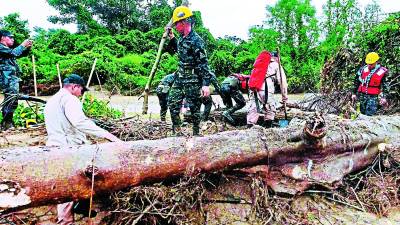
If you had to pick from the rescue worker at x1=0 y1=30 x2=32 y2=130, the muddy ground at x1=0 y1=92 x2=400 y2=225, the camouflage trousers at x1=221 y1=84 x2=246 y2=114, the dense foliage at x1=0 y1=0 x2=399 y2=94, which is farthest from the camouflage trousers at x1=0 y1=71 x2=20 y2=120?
the dense foliage at x1=0 y1=0 x2=399 y2=94

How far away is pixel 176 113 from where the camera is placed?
196 inches

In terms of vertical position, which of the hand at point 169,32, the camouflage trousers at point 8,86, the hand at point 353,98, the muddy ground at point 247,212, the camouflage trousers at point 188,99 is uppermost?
the hand at point 169,32

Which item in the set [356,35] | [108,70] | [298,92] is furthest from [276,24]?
[356,35]

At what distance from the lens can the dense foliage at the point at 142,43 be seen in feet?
54.6

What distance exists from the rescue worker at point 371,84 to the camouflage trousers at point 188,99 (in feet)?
11.3

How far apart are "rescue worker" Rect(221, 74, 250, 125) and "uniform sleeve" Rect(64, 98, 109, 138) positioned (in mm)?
3536

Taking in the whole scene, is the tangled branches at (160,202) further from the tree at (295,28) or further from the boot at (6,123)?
the tree at (295,28)

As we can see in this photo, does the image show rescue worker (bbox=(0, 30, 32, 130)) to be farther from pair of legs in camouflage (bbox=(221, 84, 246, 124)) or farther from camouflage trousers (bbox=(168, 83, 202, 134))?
pair of legs in camouflage (bbox=(221, 84, 246, 124))

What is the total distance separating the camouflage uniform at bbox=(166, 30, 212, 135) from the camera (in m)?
4.64

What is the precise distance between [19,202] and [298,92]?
15.6 metres

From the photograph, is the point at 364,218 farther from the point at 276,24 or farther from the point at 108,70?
→ the point at 276,24

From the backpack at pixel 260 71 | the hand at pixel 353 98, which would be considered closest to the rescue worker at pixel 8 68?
the backpack at pixel 260 71

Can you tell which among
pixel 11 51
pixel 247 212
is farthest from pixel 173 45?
pixel 247 212

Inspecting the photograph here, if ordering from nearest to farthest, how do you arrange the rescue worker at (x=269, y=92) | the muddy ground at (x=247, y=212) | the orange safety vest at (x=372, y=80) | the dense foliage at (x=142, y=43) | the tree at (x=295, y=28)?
the muddy ground at (x=247, y=212) → the rescue worker at (x=269, y=92) → the orange safety vest at (x=372, y=80) → the dense foliage at (x=142, y=43) → the tree at (x=295, y=28)
